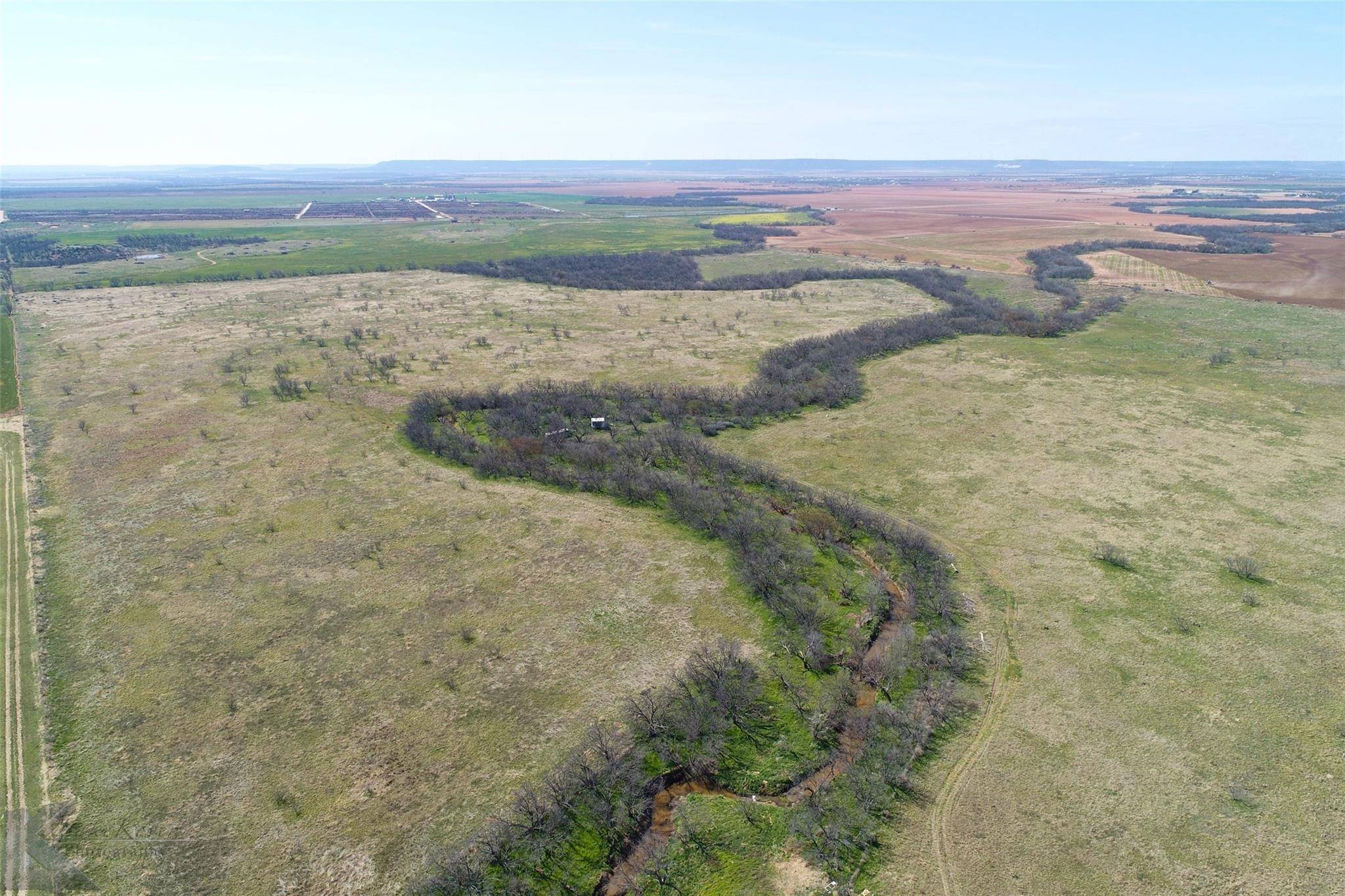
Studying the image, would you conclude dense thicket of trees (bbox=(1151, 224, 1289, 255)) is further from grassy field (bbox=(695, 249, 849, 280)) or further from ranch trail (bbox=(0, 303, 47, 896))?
ranch trail (bbox=(0, 303, 47, 896))

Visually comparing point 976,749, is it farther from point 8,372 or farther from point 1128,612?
point 8,372

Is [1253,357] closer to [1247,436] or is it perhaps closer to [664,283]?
[1247,436]

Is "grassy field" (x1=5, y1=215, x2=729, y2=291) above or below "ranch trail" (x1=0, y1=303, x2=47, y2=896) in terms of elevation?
above

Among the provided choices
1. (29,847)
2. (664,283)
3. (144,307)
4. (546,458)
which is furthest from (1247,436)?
(144,307)

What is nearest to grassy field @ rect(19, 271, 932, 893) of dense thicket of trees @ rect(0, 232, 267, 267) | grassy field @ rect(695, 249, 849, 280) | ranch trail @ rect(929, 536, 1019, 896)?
ranch trail @ rect(929, 536, 1019, 896)

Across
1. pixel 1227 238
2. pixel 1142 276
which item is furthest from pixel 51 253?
pixel 1227 238
